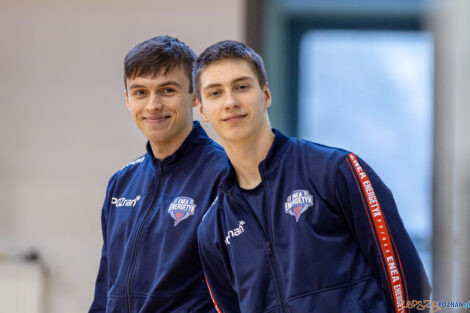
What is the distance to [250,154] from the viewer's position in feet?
5.88

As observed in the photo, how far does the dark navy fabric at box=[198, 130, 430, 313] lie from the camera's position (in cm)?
159

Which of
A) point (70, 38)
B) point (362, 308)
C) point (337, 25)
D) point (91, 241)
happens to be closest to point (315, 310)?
point (362, 308)

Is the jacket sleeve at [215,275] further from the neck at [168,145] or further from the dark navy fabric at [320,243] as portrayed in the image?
the neck at [168,145]

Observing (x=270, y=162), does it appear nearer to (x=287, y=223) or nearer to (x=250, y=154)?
(x=250, y=154)

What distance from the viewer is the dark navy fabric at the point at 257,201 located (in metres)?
1.73

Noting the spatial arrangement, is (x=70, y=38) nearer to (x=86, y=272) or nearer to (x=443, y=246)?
(x=86, y=272)

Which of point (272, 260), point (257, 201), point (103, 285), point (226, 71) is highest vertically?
point (226, 71)

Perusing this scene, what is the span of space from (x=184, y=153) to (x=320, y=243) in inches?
25.0

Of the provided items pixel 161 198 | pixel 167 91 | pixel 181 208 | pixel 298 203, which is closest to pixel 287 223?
pixel 298 203

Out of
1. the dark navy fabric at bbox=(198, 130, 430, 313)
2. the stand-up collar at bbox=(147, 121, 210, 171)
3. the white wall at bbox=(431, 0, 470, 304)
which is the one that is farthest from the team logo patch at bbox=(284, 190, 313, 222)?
the white wall at bbox=(431, 0, 470, 304)

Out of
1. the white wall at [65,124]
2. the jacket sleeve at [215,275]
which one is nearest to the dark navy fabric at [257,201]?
the jacket sleeve at [215,275]

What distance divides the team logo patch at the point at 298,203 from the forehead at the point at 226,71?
14.8 inches

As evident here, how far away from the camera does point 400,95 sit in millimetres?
4602

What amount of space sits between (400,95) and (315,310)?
3.32 metres
